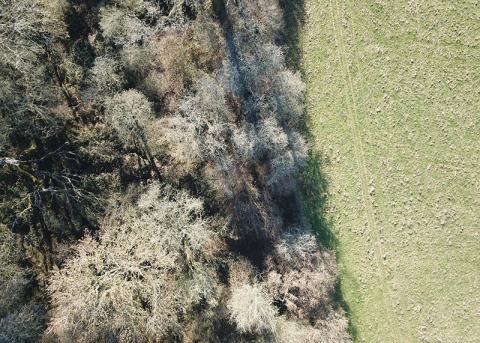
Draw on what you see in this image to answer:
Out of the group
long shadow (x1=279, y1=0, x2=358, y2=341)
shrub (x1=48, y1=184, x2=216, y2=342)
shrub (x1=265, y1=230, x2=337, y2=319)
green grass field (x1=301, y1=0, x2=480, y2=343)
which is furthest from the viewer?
long shadow (x1=279, y1=0, x2=358, y2=341)

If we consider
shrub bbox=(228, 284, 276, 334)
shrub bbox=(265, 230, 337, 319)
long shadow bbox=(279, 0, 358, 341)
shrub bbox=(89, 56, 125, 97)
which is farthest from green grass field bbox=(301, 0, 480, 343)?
shrub bbox=(89, 56, 125, 97)

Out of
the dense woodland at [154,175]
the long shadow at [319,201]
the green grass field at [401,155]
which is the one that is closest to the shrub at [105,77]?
the dense woodland at [154,175]

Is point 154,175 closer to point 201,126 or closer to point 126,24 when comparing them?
point 201,126

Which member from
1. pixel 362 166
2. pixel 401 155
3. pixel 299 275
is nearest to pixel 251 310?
pixel 299 275

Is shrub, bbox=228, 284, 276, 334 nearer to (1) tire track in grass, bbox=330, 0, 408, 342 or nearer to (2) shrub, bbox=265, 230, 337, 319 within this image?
(2) shrub, bbox=265, 230, 337, 319

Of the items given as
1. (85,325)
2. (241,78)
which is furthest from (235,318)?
(241,78)

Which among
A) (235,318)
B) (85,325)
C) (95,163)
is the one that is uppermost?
(95,163)

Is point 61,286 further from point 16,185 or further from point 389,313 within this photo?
point 389,313

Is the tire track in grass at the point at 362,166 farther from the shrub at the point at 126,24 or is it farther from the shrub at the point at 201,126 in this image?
the shrub at the point at 126,24
